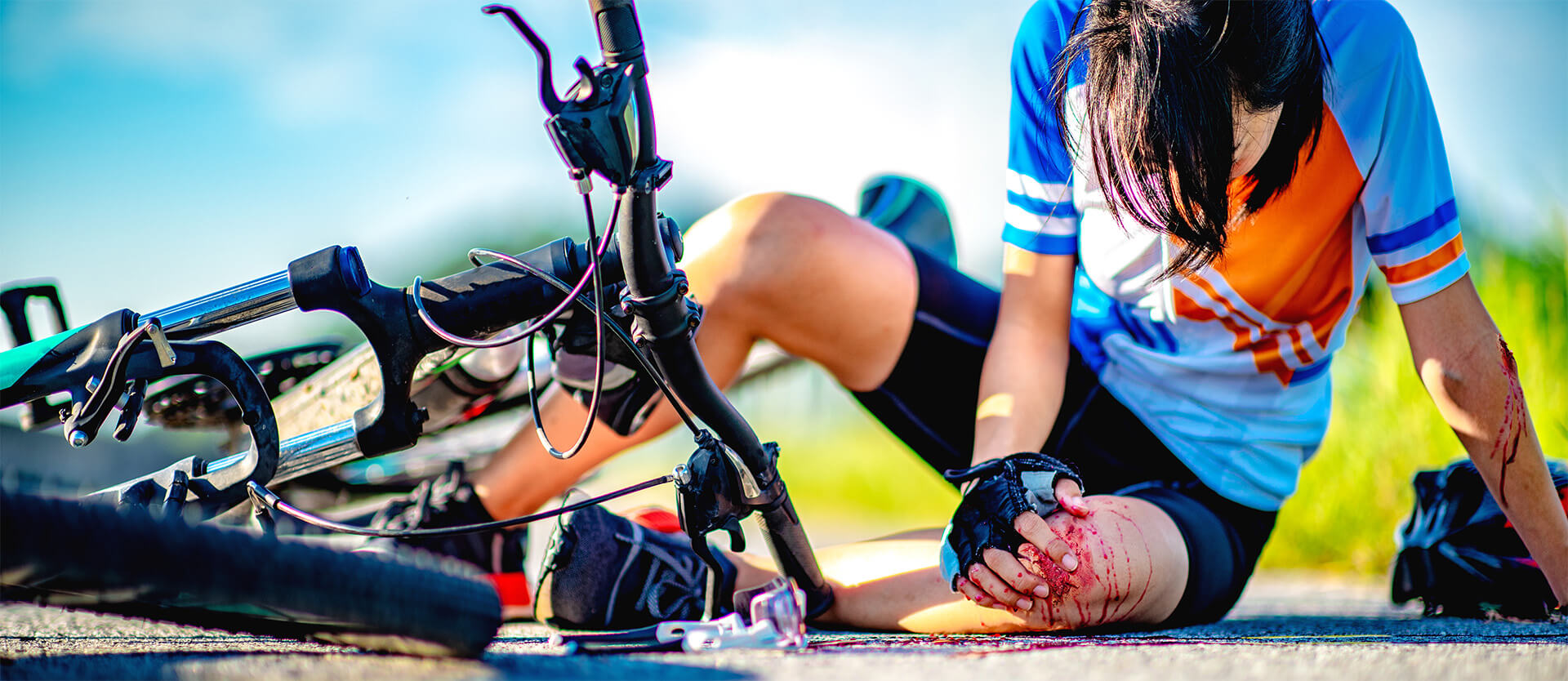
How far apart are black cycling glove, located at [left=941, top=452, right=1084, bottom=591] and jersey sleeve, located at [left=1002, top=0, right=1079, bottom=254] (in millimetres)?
454

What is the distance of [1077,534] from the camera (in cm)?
119

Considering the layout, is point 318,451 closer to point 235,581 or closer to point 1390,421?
point 235,581

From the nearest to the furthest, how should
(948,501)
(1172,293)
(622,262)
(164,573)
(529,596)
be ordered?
(164,573) → (622,262) → (1172,293) → (529,596) → (948,501)

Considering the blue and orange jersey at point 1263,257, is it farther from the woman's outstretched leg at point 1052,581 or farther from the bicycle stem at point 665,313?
the bicycle stem at point 665,313

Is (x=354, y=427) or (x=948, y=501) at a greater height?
(x=354, y=427)

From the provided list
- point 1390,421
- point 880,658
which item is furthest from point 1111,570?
point 1390,421

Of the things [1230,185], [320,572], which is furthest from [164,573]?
[1230,185]

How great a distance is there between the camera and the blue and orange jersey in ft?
4.26

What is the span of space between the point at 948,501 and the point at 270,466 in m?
4.38

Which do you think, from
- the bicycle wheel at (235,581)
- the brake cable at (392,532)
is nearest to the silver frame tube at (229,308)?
the brake cable at (392,532)

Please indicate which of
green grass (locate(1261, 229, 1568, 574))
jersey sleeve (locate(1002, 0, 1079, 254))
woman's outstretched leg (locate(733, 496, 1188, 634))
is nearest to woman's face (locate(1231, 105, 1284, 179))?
jersey sleeve (locate(1002, 0, 1079, 254))

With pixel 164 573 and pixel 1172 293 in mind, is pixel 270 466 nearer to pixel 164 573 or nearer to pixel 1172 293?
pixel 164 573

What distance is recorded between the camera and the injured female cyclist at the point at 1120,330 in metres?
1.12

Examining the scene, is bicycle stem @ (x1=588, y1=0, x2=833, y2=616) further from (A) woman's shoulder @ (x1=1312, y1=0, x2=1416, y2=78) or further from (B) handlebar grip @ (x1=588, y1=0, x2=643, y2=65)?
(A) woman's shoulder @ (x1=1312, y1=0, x2=1416, y2=78)
